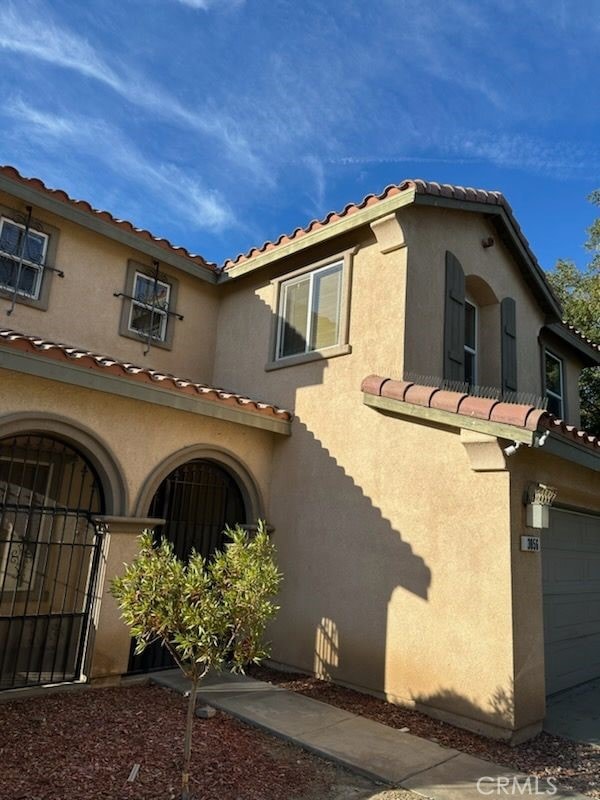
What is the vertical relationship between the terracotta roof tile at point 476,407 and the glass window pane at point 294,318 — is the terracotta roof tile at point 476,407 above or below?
below

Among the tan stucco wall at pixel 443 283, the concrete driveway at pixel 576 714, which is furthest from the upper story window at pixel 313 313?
the concrete driveway at pixel 576 714

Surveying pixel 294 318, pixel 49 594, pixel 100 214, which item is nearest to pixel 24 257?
pixel 100 214

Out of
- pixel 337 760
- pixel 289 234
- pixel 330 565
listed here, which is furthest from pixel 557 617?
pixel 289 234

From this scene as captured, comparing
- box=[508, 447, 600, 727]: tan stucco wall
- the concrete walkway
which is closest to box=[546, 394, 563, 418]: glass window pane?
box=[508, 447, 600, 727]: tan stucco wall

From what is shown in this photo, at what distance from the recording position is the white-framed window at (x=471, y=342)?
32.8 feet

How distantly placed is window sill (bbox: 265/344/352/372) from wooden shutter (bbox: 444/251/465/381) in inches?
66.7

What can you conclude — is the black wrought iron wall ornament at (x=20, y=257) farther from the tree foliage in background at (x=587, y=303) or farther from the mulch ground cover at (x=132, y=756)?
the tree foliage in background at (x=587, y=303)

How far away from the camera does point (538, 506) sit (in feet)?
20.4

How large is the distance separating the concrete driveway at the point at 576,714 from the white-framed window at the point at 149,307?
8628 mm

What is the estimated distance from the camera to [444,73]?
9.47 meters

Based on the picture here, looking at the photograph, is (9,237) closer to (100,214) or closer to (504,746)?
(100,214)

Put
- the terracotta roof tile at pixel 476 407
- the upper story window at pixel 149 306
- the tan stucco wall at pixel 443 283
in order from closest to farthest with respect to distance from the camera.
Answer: the terracotta roof tile at pixel 476 407, the tan stucco wall at pixel 443 283, the upper story window at pixel 149 306

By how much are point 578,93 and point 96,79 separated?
28.4ft

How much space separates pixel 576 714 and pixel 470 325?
653 centimetres
